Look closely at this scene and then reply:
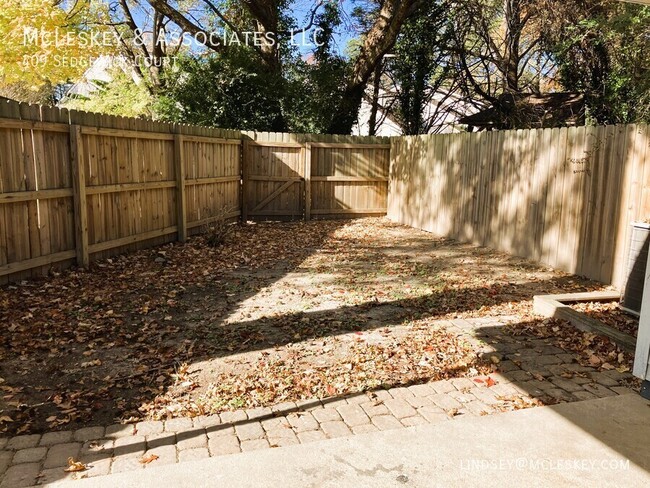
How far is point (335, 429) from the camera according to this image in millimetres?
2994

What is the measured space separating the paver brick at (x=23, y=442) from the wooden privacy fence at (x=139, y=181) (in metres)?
3.09

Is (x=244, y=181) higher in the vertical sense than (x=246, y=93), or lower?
lower

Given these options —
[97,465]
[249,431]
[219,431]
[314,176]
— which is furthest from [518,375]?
[314,176]

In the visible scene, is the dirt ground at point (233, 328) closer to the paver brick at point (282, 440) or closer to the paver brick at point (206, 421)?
the paver brick at point (206, 421)

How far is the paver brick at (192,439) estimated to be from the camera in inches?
110

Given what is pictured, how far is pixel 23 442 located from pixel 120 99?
1855 centimetres

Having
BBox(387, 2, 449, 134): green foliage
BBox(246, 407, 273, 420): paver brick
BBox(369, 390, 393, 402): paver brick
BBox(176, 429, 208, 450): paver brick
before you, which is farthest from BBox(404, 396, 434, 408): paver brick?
BBox(387, 2, 449, 134): green foliage

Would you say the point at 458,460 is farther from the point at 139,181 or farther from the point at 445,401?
the point at 139,181

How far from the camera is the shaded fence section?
6102mm

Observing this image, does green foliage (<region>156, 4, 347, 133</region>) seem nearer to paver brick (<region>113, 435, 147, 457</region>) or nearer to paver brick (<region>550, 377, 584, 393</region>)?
paver brick (<region>550, 377, 584, 393</region>)

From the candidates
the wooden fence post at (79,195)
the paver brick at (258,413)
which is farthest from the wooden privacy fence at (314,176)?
the paver brick at (258,413)

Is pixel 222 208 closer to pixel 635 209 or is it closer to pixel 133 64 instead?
pixel 635 209

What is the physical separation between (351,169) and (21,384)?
10187mm

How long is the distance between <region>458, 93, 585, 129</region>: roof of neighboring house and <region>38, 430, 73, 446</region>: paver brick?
1317 cm
